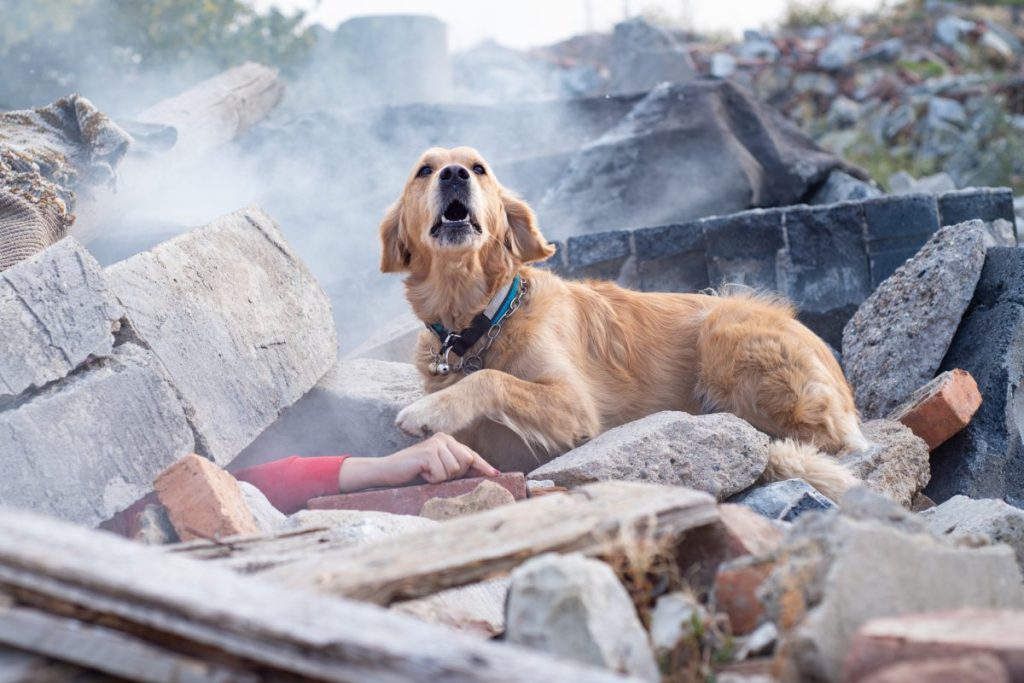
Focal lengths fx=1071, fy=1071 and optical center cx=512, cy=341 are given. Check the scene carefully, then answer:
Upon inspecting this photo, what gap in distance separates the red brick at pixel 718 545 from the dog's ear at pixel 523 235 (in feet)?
9.49

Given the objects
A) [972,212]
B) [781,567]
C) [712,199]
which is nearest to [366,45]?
[712,199]

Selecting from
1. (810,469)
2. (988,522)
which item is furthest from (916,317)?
(988,522)

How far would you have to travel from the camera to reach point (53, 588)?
1872 mm

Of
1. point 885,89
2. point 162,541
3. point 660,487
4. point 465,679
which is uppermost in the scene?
point 465,679

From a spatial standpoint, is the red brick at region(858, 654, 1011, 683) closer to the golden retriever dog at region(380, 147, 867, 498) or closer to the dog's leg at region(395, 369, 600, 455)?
the golden retriever dog at region(380, 147, 867, 498)

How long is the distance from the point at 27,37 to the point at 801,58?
1115cm

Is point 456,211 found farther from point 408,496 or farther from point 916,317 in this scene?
point 916,317

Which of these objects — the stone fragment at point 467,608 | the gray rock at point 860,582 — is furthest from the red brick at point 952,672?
the stone fragment at point 467,608

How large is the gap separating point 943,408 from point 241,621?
3874 millimetres

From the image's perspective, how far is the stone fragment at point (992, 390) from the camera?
495cm

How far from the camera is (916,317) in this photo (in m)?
5.42

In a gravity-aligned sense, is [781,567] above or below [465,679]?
below

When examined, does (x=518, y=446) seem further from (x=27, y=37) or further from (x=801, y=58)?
(x=801, y=58)

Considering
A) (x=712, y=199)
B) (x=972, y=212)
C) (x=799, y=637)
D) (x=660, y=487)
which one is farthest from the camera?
(x=712, y=199)
